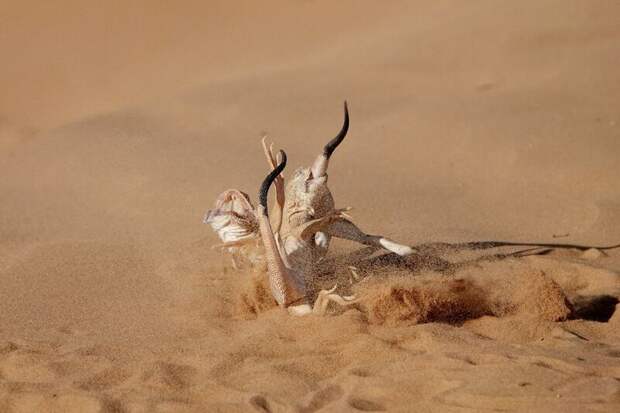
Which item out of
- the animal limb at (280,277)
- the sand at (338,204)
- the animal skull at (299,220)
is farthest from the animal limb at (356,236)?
the animal limb at (280,277)

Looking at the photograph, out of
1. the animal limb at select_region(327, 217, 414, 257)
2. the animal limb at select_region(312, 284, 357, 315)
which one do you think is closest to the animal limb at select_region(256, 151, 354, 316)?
the animal limb at select_region(312, 284, 357, 315)

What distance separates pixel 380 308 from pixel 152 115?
5.85 m

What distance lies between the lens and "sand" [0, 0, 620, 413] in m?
3.36

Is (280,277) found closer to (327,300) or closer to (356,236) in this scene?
(327,300)

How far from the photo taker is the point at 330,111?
8875 mm

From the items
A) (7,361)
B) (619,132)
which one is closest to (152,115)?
(619,132)

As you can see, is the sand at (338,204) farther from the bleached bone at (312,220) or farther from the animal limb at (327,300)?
the bleached bone at (312,220)

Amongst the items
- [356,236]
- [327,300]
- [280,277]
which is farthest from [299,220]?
[327,300]

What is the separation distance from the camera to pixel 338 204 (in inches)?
257

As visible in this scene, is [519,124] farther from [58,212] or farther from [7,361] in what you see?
[7,361]

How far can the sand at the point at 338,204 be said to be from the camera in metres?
3.36

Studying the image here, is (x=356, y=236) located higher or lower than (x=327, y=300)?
higher

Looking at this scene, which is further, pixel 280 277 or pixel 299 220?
pixel 299 220

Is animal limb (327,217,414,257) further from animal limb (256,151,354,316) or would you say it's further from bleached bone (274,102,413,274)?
animal limb (256,151,354,316)
